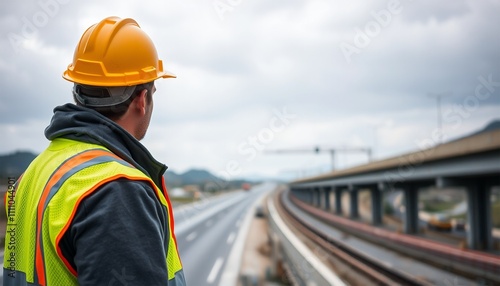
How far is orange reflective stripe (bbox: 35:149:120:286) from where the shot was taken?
4.93ft

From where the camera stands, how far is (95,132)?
1.64 meters

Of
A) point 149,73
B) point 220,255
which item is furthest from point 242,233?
point 149,73

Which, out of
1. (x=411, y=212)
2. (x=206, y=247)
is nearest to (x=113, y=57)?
(x=206, y=247)

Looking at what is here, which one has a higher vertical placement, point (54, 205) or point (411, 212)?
point (54, 205)

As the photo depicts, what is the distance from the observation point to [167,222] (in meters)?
1.60

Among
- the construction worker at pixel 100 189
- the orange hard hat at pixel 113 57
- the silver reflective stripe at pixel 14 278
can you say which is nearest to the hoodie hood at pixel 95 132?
the construction worker at pixel 100 189

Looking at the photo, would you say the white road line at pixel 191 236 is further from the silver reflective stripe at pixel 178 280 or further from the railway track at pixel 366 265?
the silver reflective stripe at pixel 178 280

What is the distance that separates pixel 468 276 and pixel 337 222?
24.4 meters

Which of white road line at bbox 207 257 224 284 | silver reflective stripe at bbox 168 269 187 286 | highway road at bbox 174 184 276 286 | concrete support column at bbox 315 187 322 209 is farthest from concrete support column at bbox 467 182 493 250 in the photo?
concrete support column at bbox 315 187 322 209

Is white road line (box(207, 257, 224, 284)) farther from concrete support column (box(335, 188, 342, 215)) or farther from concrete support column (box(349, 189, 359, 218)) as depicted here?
concrete support column (box(335, 188, 342, 215))

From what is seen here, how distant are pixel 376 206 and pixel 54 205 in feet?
147

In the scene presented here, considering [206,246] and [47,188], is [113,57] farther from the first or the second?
[206,246]

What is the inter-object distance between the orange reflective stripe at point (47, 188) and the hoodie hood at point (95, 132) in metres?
0.08

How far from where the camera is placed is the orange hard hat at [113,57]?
71.2 inches
